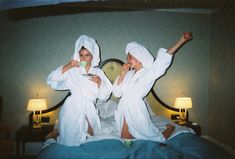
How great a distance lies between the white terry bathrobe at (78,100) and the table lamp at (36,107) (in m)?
0.89

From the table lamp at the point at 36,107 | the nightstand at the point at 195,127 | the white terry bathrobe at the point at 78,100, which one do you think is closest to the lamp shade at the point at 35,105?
the table lamp at the point at 36,107

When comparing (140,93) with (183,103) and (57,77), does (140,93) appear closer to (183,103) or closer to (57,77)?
(57,77)

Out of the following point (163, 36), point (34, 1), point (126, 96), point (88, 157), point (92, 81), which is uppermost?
point (163, 36)

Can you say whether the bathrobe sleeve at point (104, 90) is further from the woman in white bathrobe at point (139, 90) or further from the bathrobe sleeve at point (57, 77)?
the bathrobe sleeve at point (57, 77)

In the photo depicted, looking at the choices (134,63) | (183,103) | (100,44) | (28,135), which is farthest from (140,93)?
(28,135)

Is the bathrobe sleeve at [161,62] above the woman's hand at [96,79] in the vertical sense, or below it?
above

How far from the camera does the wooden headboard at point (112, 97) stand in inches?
132

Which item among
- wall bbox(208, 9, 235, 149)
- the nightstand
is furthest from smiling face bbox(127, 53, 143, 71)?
wall bbox(208, 9, 235, 149)

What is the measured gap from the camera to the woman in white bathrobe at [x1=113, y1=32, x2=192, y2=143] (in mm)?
2221

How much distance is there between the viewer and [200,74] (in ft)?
12.3

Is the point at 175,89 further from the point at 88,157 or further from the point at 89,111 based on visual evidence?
the point at 88,157

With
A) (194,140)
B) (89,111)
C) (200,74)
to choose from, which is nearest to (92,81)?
(89,111)

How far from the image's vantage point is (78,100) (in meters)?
2.23

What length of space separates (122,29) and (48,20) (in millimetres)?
1091
